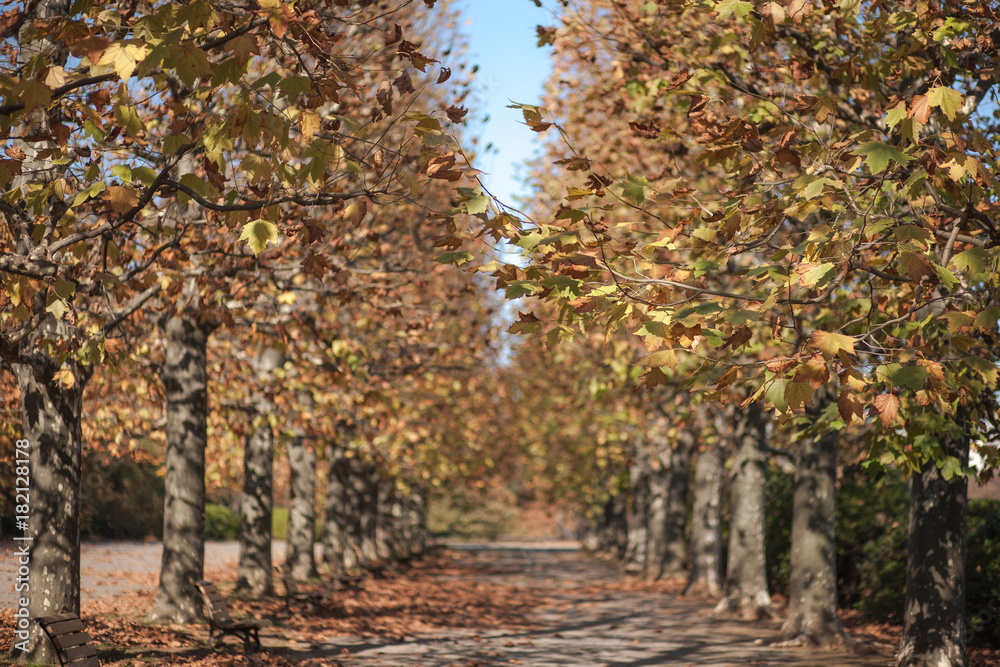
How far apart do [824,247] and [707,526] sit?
16.9 metres

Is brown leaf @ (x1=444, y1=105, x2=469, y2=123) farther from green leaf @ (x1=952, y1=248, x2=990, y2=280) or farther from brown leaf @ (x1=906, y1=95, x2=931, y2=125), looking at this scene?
green leaf @ (x1=952, y1=248, x2=990, y2=280)

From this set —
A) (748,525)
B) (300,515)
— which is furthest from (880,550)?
(300,515)

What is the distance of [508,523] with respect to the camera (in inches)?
3728

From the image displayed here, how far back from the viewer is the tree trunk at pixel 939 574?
9.84 meters

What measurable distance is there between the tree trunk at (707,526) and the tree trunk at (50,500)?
15.9 metres

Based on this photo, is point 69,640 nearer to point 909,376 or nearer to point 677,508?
point 909,376

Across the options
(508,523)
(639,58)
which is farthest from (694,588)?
(508,523)

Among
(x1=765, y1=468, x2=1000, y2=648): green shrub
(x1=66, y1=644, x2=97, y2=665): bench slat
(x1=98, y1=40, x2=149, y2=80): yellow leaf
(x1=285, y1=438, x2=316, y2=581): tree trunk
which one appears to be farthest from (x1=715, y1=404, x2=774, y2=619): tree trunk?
(x1=98, y1=40, x2=149, y2=80): yellow leaf

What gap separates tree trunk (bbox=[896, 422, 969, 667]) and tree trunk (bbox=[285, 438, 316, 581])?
1522cm

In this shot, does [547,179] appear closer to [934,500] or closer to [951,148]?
[934,500]

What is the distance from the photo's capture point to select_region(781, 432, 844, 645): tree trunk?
13961mm

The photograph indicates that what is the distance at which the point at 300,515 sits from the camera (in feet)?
71.3

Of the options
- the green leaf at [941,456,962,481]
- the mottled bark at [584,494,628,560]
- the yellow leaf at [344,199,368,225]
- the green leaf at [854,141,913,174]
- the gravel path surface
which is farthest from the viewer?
the mottled bark at [584,494,628,560]

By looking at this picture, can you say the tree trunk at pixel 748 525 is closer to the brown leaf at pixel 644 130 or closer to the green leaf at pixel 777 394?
the brown leaf at pixel 644 130
